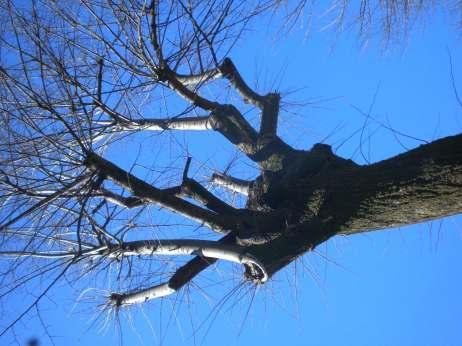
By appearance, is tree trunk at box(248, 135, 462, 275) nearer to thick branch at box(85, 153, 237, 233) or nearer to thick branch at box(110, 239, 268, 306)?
thick branch at box(110, 239, 268, 306)

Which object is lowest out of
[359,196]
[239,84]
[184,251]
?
[184,251]

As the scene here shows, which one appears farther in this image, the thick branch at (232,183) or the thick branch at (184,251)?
the thick branch at (232,183)

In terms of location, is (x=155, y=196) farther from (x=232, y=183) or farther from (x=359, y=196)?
(x=232, y=183)


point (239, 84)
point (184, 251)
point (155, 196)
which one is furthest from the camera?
point (239, 84)

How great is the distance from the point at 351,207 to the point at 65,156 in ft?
6.55

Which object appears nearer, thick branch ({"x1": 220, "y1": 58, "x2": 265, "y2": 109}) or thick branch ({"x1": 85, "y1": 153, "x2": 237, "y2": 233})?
thick branch ({"x1": 85, "y1": 153, "x2": 237, "y2": 233})

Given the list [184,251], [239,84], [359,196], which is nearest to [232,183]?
[239,84]

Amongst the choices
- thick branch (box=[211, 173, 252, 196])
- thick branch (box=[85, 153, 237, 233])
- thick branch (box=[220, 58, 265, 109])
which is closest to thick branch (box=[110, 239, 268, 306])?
thick branch (box=[85, 153, 237, 233])

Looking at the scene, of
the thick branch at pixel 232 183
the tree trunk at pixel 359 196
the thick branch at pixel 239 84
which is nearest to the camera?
the tree trunk at pixel 359 196

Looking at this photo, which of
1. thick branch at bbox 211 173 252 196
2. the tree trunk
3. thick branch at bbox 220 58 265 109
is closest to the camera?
the tree trunk

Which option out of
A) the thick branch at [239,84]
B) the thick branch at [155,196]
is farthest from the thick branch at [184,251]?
the thick branch at [239,84]

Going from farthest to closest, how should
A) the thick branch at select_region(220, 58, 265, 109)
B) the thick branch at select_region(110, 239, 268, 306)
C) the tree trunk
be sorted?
the thick branch at select_region(220, 58, 265, 109), the thick branch at select_region(110, 239, 268, 306), the tree trunk

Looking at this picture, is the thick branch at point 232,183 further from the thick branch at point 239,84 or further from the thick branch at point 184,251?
the thick branch at point 184,251

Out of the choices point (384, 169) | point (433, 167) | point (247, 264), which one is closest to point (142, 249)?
point (247, 264)
